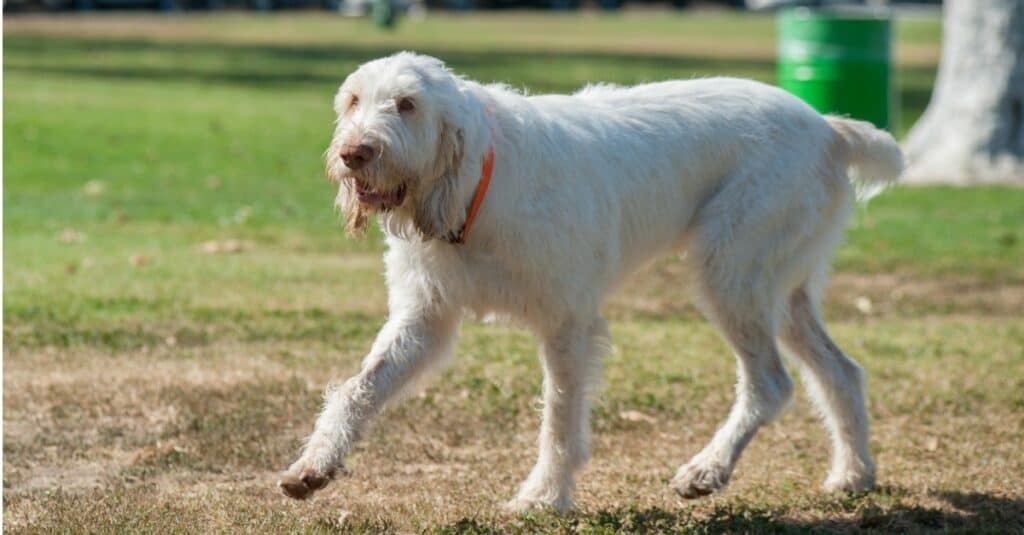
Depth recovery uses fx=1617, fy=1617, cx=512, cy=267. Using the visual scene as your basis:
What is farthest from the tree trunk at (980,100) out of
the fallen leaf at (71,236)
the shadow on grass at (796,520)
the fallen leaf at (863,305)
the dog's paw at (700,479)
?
the dog's paw at (700,479)

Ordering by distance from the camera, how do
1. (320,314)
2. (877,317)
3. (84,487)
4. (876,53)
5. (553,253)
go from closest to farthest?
(553,253), (84,487), (320,314), (877,317), (876,53)

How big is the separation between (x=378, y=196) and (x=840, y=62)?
1022 cm

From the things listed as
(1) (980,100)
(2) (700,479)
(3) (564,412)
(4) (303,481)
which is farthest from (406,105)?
(1) (980,100)

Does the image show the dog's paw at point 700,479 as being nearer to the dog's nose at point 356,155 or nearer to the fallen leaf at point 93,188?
the dog's nose at point 356,155

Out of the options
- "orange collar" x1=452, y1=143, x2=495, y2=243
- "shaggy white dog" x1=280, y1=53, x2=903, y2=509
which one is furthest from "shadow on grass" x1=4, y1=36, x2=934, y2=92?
"orange collar" x1=452, y1=143, x2=495, y2=243

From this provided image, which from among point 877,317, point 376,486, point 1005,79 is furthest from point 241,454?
point 1005,79

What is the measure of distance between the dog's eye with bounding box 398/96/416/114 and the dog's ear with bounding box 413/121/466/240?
143 millimetres

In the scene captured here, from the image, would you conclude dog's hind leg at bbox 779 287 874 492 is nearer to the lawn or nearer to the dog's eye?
the lawn

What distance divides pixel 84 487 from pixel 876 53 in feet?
34.2

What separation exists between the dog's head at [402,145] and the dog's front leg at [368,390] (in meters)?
0.49

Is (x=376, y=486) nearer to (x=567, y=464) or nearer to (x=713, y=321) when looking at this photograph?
(x=567, y=464)

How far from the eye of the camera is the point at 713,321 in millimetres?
6680

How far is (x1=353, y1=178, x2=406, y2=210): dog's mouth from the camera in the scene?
548 centimetres

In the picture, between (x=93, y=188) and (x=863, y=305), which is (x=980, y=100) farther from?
(x=93, y=188)
